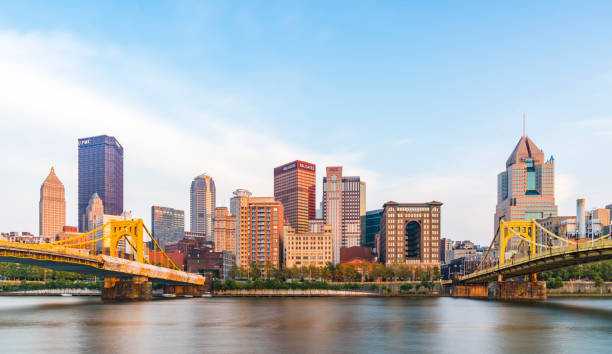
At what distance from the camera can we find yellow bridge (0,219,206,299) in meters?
87.9

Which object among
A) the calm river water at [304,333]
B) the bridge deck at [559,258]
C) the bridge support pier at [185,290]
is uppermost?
the bridge deck at [559,258]

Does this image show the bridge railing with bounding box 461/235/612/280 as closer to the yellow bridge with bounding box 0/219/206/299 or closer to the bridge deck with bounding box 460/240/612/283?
the bridge deck with bounding box 460/240/612/283

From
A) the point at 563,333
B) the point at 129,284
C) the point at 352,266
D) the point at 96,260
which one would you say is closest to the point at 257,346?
the point at 563,333

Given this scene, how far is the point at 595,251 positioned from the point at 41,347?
64698mm

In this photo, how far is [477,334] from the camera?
55.4 m

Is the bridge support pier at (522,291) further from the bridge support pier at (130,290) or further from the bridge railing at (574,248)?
the bridge support pier at (130,290)

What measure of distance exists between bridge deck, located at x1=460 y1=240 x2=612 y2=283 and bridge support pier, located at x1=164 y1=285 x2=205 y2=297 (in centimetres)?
Result: 7144

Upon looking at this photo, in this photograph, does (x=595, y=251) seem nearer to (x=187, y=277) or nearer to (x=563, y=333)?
(x=563, y=333)

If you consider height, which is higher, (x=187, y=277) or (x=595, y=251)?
(x=595, y=251)

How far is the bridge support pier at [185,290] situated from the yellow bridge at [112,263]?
8 cm

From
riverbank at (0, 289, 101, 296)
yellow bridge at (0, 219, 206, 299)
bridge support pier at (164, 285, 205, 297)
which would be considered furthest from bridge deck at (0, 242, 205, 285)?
riverbank at (0, 289, 101, 296)

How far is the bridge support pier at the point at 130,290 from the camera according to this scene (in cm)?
11525

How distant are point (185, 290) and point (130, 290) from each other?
123ft

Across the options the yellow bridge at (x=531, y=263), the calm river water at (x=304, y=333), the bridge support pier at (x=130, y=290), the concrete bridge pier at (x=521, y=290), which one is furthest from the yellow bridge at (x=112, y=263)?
the concrete bridge pier at (x=521, y=290)
